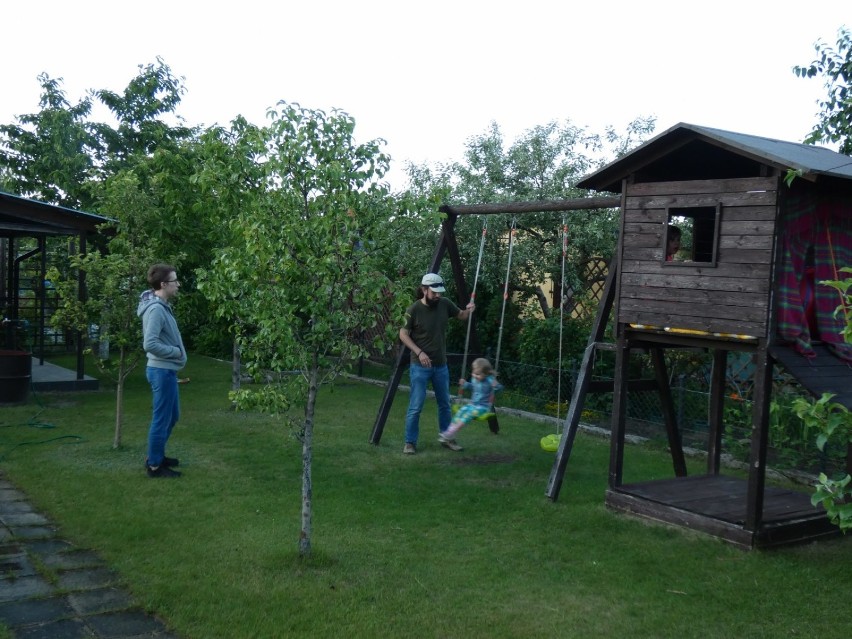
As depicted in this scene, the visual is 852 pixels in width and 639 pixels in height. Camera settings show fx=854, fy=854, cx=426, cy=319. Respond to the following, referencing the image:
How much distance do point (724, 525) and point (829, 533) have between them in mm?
Answer: 942

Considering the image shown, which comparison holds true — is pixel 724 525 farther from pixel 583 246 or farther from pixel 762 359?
pixel 583 246

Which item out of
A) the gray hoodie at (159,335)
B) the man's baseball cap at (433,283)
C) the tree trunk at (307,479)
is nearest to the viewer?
the tree trunk at (307,479)

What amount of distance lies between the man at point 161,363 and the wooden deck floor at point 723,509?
3.87 m

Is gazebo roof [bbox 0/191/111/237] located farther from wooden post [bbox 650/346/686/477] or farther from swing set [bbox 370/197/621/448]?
wooden post [bbox 650/346/686/477]

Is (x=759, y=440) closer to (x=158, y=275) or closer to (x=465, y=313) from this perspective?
(x=465, y=313)

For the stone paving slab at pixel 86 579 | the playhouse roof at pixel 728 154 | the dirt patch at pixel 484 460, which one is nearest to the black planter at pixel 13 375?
the dirt patch at pixel 484 460

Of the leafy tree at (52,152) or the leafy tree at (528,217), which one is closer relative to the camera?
the leafy tree at (528,217)

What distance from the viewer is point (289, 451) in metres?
8.85

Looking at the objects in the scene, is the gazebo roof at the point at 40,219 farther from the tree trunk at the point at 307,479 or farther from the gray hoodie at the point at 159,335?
the tree trunk at the point at 307,479

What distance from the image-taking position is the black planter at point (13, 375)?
11.5m

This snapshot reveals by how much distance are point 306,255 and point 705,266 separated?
3.02 m

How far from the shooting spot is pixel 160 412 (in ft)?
24.7

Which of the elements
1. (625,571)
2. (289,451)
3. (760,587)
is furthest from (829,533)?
(289,451)

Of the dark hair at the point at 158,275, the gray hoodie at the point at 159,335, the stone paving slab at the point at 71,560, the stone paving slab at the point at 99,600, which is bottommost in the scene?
the stone paving slab at the point at 71,560
